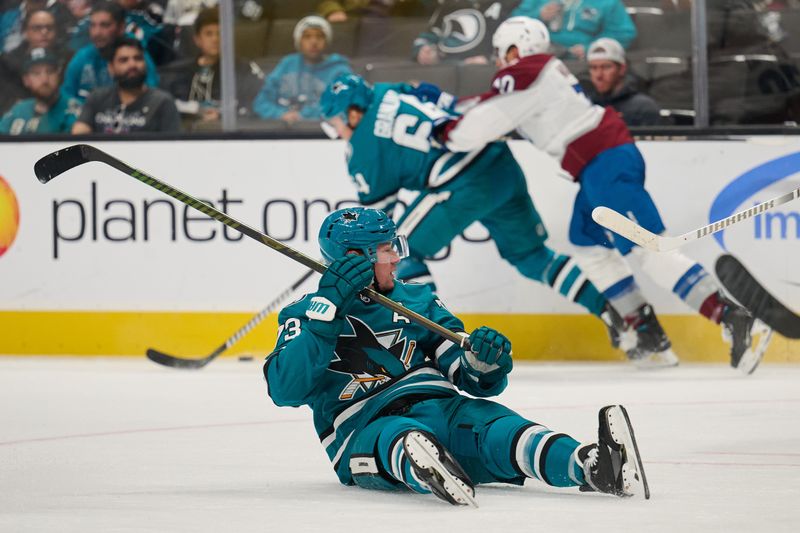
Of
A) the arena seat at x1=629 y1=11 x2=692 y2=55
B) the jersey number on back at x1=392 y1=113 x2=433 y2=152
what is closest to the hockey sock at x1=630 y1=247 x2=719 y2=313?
the arena seat at x1=629 y1=11 x2=692 y2=55

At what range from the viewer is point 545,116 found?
5.98 metres

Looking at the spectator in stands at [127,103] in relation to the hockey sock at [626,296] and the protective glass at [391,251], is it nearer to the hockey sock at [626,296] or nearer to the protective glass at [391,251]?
the hockey sock at [626,296]

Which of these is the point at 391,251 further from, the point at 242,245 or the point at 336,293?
the point at 242,245

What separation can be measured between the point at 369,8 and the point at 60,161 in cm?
302

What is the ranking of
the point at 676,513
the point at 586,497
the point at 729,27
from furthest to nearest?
1. the point at 729,27
2. the point at 586,497
3. the point at 676,513

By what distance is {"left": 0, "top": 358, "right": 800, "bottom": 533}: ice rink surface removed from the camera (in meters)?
2.85

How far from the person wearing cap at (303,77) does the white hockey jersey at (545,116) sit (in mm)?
817

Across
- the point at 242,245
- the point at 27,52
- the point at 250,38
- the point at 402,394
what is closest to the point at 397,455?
the point at 402,394

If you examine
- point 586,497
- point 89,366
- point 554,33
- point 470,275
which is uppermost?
point 554,33

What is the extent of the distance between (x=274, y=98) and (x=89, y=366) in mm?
A: 1354

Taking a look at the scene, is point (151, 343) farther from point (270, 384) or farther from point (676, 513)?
point (676, 513)

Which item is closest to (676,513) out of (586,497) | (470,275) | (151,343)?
(586,497)

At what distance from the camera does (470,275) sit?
632 cm

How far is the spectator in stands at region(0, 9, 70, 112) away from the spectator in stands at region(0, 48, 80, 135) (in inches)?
0.8
